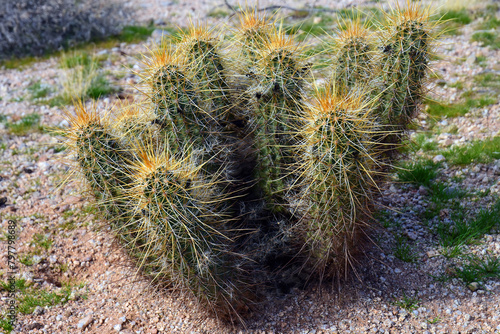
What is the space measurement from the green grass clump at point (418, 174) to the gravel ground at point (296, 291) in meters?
0.07

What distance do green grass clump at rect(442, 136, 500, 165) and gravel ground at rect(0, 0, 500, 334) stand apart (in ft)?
0.21

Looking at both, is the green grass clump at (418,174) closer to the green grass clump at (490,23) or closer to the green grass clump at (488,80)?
the green grass clump at (488,80)

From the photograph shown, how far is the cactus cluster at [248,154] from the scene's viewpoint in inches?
103

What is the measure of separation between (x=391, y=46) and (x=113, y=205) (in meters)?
2.19

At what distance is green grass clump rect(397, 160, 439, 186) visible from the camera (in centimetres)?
427

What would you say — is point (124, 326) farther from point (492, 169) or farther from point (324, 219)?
point (492, 169)

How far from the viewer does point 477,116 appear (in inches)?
199

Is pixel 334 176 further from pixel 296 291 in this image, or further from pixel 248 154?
pixel 296 291

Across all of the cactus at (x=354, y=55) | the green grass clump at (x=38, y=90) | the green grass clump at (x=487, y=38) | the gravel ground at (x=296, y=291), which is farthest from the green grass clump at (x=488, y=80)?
the green grass clump at (x=38, y=90)

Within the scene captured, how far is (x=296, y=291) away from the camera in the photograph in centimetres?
332

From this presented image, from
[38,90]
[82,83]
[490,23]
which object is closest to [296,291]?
[82,83]

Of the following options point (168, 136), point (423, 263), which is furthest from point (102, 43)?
point (423, 263)

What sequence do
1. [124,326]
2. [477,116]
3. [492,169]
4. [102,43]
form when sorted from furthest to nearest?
[102,43] → [477,116] → [492,169] → [124,326]

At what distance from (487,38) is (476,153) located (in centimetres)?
308
